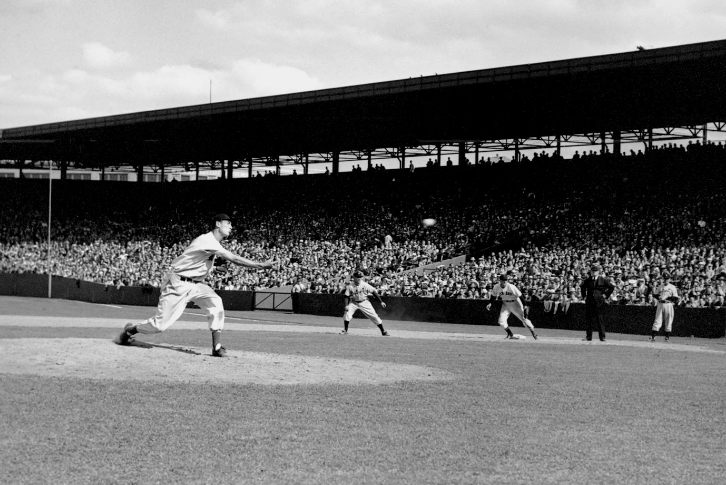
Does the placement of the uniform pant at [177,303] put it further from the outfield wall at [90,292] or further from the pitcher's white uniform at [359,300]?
the outfield wall at [90,292]

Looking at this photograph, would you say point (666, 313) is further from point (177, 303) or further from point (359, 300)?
point (177, 303)

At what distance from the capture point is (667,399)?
11.4 metres

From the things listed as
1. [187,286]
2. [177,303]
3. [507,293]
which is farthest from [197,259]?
[507,293]

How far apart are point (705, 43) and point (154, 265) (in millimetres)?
29264

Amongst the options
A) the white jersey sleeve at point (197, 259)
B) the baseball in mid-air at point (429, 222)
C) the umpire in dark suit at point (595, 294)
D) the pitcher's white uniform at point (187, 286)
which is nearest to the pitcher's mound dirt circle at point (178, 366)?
the pitcher's white uniform at point (187, 286)

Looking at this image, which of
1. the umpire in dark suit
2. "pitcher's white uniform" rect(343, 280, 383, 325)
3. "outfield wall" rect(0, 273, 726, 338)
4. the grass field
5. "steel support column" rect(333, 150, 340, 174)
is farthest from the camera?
"steel support column" rect(333, 150, 340, 174)

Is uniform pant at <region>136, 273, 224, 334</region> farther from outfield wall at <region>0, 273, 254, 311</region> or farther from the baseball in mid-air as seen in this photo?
the baseball in mid-air

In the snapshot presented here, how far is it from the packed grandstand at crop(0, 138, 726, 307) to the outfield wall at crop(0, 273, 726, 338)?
22.7 inches

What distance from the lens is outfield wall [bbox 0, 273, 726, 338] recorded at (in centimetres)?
2673

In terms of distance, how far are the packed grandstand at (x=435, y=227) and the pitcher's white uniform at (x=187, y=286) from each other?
59.5 ft

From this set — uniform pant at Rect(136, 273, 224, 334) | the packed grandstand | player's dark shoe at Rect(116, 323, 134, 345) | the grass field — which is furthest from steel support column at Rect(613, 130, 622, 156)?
player's dark shoe at Rect(116, 323, 134, 345)

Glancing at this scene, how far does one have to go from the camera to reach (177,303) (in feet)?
43.6

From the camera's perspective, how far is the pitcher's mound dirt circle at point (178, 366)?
1152cm

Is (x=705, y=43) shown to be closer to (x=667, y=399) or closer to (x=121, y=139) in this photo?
(x=667, y=399)
